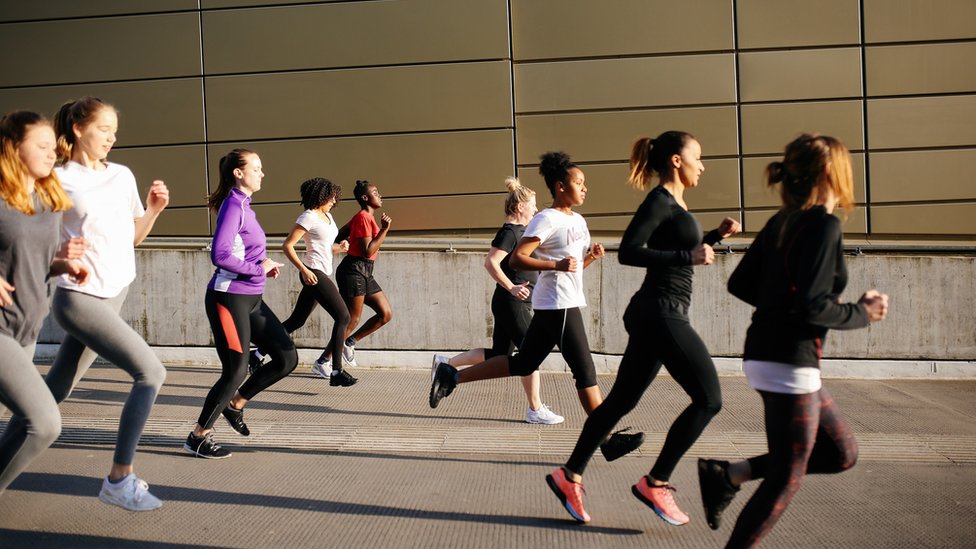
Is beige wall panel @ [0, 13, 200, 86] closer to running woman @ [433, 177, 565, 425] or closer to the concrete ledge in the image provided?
the concrete ledge

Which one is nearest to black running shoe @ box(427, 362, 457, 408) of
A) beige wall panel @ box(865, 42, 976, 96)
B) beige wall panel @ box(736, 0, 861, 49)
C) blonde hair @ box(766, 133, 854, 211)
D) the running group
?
the running group

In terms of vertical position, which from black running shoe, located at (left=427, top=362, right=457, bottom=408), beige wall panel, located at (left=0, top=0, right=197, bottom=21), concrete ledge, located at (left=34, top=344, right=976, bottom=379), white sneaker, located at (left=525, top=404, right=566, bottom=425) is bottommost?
concrete ledge, located at (left=34, top=344, right=976, bottom=379)

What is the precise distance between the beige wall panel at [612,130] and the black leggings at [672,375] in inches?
259

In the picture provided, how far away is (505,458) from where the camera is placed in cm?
575

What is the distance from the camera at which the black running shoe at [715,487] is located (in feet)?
12.6

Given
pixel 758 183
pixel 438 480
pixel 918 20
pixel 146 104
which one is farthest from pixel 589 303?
pixel 146 104

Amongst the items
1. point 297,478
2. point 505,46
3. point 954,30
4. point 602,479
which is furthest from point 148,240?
point 954,30

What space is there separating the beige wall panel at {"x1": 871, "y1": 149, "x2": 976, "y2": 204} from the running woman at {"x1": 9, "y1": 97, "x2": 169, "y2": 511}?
336 inches

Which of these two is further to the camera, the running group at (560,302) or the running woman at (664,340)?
the running woman at (664,340)

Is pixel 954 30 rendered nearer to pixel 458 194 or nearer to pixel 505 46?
pixel 505 46

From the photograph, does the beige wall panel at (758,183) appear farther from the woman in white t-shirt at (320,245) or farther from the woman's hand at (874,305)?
the woman's hand at (874,305)

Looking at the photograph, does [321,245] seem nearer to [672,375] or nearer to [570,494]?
[570,494]

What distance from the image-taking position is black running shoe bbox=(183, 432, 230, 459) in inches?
224

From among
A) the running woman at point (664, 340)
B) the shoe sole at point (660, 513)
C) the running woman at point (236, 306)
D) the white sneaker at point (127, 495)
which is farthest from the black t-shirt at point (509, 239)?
the white sneaker at point (127, 495)
